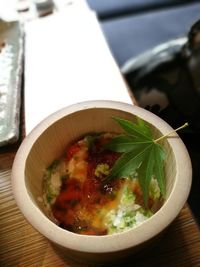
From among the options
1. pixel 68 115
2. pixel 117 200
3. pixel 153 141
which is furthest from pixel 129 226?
pixel 68 115

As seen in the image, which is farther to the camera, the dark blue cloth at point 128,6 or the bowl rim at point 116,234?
the dark blue cloth at point 128,6

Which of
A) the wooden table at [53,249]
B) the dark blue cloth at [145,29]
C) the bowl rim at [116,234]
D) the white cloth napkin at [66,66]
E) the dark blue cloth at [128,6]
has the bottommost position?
the dark blue cloth at [145,29]

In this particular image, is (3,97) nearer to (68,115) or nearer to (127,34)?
(68,115)

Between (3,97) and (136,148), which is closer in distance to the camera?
(136,148)

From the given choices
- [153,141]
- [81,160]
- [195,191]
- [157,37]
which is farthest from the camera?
[157,37]

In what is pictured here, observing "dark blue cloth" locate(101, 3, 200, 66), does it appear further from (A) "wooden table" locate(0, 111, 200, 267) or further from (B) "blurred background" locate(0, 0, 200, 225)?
(A) "wooden table" locate(0, 111, 200, 267)

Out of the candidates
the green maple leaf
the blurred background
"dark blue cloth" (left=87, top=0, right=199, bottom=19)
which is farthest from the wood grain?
"dark blue cloth" (left=87, top=0, right=199, bottom=19)

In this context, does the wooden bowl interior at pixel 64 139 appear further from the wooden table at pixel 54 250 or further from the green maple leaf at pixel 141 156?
the wooden table at pixel 54 250

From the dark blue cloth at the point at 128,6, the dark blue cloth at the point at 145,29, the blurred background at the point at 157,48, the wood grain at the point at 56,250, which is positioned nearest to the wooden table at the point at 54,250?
the wood grain at the point at 56,250

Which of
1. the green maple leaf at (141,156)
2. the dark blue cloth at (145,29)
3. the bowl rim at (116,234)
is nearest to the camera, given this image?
the bowl rim at (116,234)
